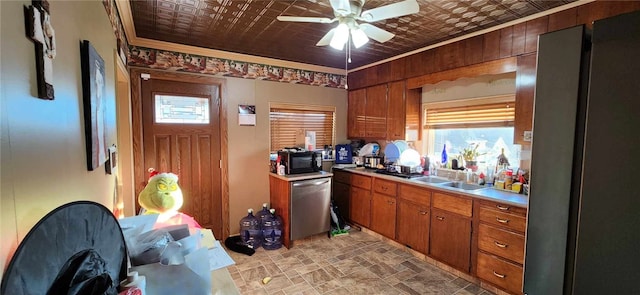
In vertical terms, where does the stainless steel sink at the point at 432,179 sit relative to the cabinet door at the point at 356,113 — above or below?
below

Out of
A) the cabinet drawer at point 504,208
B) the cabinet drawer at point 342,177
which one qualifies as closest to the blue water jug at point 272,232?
the cabinet drawer at point 342,177

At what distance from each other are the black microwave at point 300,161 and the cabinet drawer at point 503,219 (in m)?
2.00

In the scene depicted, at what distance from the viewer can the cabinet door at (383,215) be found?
131 inches

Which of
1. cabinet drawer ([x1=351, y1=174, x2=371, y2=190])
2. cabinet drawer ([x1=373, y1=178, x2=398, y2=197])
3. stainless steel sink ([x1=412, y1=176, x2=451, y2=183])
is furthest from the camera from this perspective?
cabinet drawer ([x1=351, y1=174, x2=371, y2=190])

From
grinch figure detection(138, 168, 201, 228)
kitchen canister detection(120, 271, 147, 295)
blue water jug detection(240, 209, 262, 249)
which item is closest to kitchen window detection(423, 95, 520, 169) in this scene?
blue water jug detection(240, 209, 262, 249)

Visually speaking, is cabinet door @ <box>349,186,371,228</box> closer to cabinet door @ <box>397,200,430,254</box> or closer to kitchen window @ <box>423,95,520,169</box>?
cabinet door @ <box>397,200,430,254</box>

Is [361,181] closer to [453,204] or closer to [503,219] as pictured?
[453,204]

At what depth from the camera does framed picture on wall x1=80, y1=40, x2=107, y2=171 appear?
1.07 m

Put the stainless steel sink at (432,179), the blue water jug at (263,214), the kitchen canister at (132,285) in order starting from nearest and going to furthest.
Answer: the kitchen canister at (132,285), the stainless steel sink at (432,179), the blue water jug at (263,214)

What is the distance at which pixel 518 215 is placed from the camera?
220 cm

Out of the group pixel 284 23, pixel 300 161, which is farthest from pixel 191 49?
pixel 300 161

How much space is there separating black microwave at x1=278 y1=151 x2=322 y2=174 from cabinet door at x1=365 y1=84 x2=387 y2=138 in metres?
0.87

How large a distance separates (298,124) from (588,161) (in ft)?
10.9

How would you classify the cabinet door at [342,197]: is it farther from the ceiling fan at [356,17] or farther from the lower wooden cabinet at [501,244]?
the ceiling fan at [356,17]
